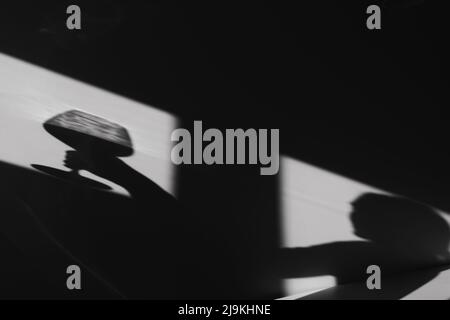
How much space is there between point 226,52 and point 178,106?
246 millimetres

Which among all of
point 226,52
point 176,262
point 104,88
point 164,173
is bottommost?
point 176,262

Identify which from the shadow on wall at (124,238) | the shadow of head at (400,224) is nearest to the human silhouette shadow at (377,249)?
the shadow of head at (400,224)

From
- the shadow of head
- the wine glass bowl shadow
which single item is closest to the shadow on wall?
the wine glass bowl shadow

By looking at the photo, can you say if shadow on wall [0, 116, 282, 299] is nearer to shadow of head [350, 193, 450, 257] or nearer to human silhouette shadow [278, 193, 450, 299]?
human silhouette shadow [278, 193, 450, 299]

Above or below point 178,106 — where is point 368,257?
below

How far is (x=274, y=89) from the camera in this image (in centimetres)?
149

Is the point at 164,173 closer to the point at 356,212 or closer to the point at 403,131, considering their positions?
the point at 356,212

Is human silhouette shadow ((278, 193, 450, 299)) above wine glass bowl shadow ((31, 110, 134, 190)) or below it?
below

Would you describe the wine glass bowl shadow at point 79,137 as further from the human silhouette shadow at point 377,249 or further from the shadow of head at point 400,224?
the shadow of head at point 400,224

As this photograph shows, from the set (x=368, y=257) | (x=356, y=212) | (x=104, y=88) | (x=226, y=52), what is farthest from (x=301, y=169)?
(x=104, y=88)

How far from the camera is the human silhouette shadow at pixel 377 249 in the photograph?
1.48m
